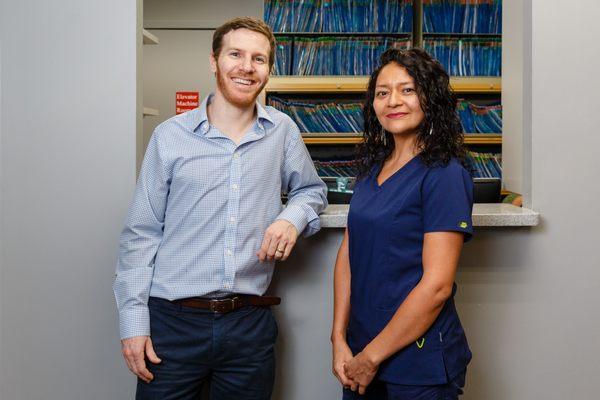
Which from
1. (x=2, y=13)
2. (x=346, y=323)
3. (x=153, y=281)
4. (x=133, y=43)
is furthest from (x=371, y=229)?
(x=2, y=13)

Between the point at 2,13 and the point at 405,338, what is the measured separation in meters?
1.55

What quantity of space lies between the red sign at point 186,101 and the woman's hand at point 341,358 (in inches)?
137

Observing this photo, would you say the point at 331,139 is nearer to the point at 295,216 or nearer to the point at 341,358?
the point at 295,216

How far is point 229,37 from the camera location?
5.38 feet

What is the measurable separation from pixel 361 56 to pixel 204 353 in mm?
3476

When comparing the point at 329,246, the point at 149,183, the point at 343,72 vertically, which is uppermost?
the point at 343,72

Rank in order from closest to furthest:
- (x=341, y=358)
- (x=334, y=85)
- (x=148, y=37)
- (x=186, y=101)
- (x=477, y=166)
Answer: (x=341, y=358), (x=148, y=37), (x=334, y=85), (x=477, y=166), (x=186, y=101)

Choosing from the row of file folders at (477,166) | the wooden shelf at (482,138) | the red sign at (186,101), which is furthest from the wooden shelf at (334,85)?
the red sign at (186,101)

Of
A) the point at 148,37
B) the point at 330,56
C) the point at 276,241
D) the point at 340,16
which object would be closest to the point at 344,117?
the point at 330,56

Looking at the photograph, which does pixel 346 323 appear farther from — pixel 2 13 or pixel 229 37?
pixel 2 13

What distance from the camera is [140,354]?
5.23 feet

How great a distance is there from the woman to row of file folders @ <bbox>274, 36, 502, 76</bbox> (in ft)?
10.5

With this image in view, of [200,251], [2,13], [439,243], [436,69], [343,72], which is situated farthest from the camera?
[343,72]

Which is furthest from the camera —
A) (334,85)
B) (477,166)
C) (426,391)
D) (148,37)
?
(477,166)
